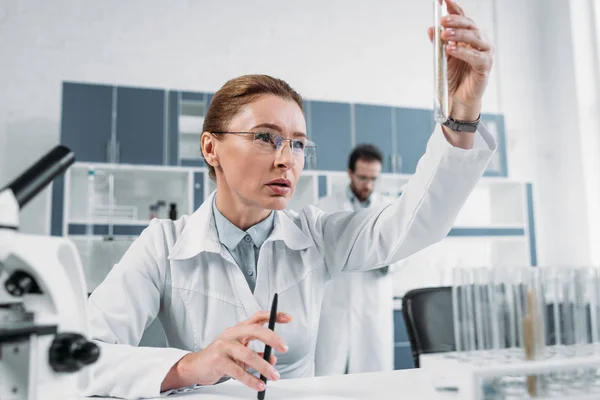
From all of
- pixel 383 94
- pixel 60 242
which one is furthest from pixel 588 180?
pixel 60 242

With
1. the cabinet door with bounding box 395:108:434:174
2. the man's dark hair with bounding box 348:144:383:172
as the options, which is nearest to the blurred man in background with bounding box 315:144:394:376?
the man's dark hair with bounding box 348:144:383:172

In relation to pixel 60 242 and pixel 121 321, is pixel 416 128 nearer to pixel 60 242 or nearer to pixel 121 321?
pixel 121 321

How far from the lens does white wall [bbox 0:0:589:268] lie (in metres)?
3.40

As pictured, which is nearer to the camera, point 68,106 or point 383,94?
point 68,106

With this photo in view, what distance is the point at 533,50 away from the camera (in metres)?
4.63

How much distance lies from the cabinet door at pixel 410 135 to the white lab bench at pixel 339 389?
9.27 feet

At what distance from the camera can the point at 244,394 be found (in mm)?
877

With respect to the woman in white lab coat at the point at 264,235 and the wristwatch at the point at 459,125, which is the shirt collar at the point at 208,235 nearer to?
the woman in white lab coat at the point at 264,235

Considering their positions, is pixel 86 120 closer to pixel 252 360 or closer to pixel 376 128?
pixel 376 128

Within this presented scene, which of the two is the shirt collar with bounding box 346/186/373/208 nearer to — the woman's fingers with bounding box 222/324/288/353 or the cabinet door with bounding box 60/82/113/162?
the cabinet door with bounding box 60/82/113/162

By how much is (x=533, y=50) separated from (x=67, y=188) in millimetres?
3911

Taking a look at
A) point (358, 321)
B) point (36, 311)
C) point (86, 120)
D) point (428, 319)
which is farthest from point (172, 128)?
point (36, 311)

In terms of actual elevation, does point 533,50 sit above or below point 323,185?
above

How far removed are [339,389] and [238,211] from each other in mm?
483
